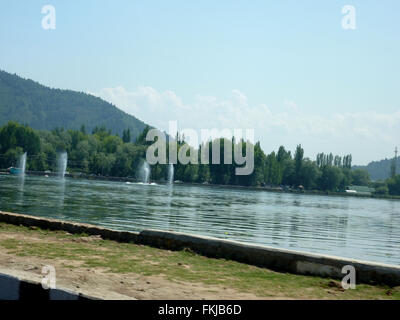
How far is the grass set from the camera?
327 inches

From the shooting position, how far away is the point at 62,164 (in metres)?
161

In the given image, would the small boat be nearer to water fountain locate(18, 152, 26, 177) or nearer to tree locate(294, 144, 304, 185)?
water fountain locate(18, 152, 26, 177)

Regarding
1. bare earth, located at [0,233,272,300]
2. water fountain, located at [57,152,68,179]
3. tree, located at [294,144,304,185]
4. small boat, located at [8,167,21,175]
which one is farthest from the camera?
tree, located at [294,144,304,185]

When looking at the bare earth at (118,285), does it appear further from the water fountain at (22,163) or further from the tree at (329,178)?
the tree at (329,178)

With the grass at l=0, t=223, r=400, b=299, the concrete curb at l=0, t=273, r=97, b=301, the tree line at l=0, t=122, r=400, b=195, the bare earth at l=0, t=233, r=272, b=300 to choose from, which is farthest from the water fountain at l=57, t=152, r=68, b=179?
the concrete curb at l=0, t=273, r=97, b=301

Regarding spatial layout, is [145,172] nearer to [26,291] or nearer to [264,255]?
[264,255]

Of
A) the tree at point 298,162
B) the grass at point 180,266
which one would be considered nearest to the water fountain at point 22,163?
the tree at point 298,162

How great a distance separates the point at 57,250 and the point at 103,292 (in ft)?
14.5

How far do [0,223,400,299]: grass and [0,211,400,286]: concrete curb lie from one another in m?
0.24

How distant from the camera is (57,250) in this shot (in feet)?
36.6

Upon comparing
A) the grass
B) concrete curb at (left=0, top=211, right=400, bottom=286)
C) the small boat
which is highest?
the small boat

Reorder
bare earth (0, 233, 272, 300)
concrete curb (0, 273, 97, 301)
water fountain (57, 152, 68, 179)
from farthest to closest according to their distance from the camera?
1. water fountain (57, 152, 68, 179)
2. bare earth (0, 233, 272, 300)
3. concrete curb (0, 273, 97, 301)
